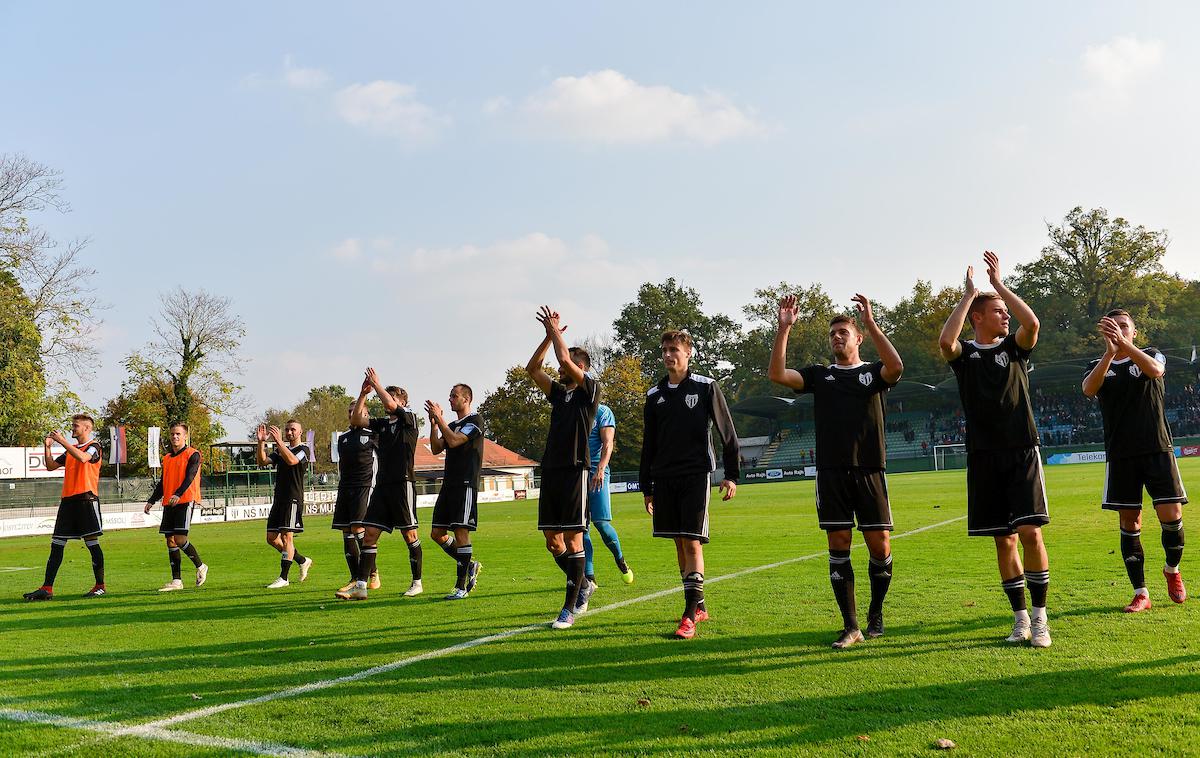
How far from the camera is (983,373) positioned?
6.29 m

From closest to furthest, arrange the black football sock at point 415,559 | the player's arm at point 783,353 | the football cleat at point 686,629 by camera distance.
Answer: the player's arm at point 783,353, the football cleat at point 686,629, the black football sock at point 415,559

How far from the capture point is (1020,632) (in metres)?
6.14

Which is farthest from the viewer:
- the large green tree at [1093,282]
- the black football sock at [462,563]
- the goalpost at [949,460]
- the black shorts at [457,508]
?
the large green tree at [1093,282]

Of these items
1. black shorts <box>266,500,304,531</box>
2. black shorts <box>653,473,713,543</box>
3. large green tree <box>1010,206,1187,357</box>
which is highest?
large green tree <box>1010,206,1187,357</box>

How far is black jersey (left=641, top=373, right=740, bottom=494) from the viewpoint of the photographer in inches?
283

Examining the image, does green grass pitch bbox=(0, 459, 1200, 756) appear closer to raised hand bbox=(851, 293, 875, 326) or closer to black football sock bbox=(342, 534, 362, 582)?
black football sock bbox=(342, 534, 362, 582)

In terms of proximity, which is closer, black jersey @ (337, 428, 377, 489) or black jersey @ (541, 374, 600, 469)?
black jersey @ (541, 374, 600, 469)

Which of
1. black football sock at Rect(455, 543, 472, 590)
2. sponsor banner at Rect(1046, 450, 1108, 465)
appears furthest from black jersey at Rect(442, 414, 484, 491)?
sponsor banner at Rect(1046, 450, 1108, 465)

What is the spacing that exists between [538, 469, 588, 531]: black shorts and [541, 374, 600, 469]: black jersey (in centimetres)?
8

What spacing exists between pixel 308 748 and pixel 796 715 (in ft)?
7.65

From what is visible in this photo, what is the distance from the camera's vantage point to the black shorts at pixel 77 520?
37.1ft

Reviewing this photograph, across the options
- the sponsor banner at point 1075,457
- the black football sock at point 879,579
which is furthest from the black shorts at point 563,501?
the sponsor banner at point 1075,457

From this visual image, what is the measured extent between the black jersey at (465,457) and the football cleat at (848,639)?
Result: 448cm

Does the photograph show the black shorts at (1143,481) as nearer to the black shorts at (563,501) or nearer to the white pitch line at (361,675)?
the white pitch line at (361,675)
